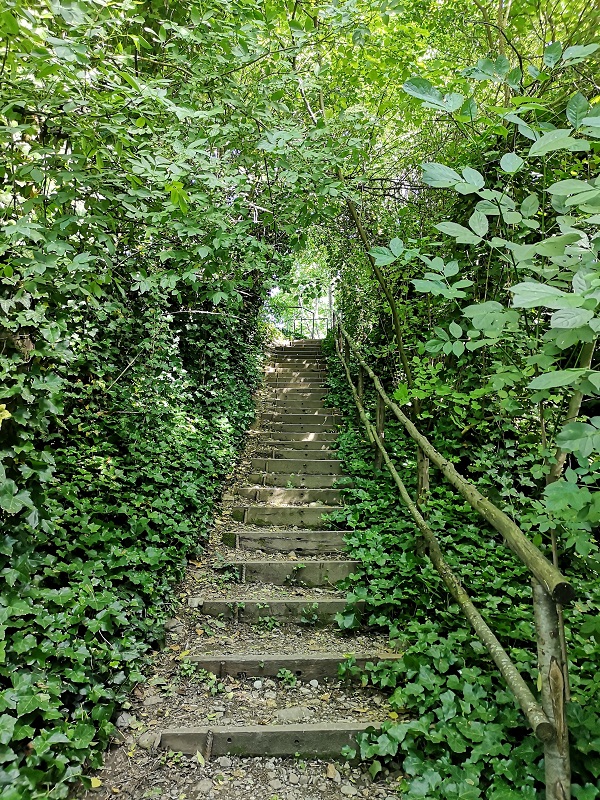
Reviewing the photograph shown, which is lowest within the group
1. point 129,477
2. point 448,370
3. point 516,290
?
point 129,477

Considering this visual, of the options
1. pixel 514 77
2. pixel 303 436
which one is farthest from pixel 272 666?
pixel 303 436

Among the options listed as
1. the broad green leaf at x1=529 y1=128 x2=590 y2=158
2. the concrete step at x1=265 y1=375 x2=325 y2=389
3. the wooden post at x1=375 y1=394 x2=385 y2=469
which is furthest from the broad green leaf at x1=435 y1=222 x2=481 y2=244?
the concrete step at x1=265 y1=375 x2=325 y2=389

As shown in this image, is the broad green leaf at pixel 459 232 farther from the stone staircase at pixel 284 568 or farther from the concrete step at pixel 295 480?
the concrete step at pixel 295 480

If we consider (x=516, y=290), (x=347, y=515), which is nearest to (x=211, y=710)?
(x=347, y=515)

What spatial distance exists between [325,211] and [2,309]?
6.59 ft

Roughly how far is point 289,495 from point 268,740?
2.60 m

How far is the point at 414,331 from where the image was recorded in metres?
4.66

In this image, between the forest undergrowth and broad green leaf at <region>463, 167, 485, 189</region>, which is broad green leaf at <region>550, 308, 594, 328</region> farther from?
the forest undergrowth

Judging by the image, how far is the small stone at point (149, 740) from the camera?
7.36 ft

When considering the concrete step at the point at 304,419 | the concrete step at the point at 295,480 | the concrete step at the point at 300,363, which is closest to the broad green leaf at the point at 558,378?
the concrete step at the point at 295,480

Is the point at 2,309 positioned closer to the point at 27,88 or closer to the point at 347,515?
the point at 27,88

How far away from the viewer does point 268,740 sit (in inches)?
89.9

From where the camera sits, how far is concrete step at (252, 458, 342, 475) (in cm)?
525

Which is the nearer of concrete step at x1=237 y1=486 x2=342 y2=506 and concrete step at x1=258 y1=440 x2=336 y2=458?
concrete step at x1=237 y1=486 x2=342 y2=506
